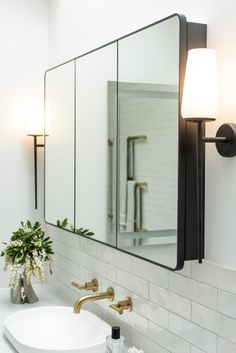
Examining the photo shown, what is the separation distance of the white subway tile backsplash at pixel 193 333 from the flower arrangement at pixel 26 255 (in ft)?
3.15

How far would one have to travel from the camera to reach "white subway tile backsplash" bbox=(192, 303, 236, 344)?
138 centimetres

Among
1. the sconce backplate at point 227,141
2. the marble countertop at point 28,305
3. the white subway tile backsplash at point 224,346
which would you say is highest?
the sconce backplate at point 227,141

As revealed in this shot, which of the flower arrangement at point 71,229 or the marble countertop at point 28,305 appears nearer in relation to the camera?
the flower arrangement at point 71,229

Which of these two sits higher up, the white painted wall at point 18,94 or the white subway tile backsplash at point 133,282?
the white painted wall at point 18,94

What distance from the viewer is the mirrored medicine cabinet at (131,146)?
4.96 feet

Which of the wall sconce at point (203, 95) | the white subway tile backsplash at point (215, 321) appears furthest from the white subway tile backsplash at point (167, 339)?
the wall sconce at point (203, 95)

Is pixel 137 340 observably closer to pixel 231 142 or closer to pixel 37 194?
pixel 231 142

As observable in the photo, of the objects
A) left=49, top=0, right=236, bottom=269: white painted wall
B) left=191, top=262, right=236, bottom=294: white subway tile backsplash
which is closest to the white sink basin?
left=191, top=262, right=236, bottom=294: white subway tile backsplash

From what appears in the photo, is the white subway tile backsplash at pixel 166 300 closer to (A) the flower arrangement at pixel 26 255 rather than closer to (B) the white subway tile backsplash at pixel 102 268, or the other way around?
(B) the white subway tile backsplash at pixel 102 268

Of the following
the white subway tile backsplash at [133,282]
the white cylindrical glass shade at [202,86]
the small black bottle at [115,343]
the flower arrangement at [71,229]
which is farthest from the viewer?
the flower arrangement at [71,229]

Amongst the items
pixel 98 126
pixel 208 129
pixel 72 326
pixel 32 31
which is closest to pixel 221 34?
pixel 208 129

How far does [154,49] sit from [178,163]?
0.43 metres

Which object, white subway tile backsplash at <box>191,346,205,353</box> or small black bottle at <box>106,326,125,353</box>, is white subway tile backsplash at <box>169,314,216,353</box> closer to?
white subway tile backsplash at <box>191,346,205,353</box>

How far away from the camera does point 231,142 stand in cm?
137
